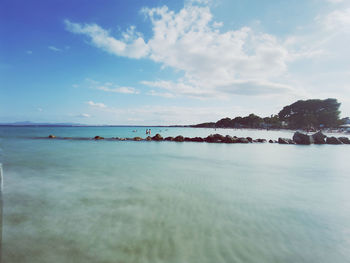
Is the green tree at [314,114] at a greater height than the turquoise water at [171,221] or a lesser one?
greater

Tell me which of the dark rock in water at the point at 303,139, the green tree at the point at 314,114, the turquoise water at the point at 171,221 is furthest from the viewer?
the green tree at the point at 314,114

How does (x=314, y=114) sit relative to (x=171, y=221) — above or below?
above

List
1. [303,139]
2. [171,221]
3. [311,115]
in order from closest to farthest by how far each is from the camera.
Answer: [171,221] → [303,139] → [311,115]

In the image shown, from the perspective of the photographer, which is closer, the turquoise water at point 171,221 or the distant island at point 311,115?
the turquoise water at point 171,221

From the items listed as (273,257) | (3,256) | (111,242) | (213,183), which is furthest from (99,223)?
(213,183)

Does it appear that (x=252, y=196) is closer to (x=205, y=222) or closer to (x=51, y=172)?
(x=205, y=222)

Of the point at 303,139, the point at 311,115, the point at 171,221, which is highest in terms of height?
the point at 311,115

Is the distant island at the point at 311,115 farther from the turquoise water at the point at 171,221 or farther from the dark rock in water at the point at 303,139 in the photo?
the turquoise water at the point at 171,221

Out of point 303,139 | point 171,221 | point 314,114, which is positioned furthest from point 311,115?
point 171,221

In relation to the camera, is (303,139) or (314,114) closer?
(303,139)

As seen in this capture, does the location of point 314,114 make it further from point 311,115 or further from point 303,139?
point 303,139

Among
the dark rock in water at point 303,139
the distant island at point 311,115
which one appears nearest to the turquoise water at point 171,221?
the dark rock in water at point 303,139

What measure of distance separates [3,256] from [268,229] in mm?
5367

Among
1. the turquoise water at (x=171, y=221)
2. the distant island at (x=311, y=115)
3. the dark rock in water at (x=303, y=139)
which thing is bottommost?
the turquoise water at (x=171, y=221)
